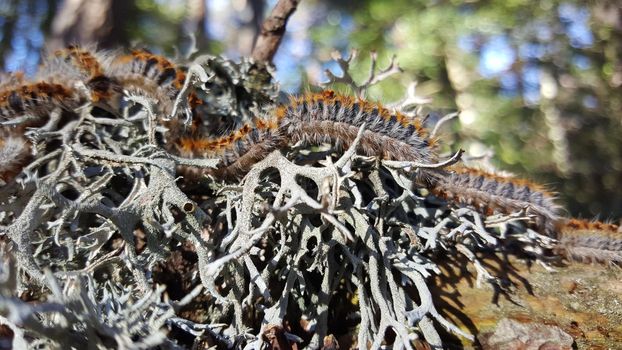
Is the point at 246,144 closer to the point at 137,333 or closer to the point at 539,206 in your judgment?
the point at 137,333

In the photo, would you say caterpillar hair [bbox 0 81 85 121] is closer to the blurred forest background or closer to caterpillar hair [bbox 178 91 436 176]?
caterpillar hair [bbox 178 91 436 176]

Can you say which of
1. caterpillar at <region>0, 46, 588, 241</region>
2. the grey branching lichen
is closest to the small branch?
caterpillar at <region>0, 46, 588, 241</region>

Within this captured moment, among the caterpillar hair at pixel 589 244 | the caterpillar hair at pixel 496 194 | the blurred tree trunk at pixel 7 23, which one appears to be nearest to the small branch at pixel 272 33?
the caterpillar hair at pixel 496 194

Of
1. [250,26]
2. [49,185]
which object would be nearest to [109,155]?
[49,185]

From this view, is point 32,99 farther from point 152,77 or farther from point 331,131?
point 331,131

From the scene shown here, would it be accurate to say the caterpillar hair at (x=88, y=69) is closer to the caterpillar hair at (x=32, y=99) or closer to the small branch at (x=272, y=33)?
the caterpillar hair at (x=32, y=99)

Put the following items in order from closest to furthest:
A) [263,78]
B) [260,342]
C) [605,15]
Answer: [260,342] → [263,78] → [605,15]
